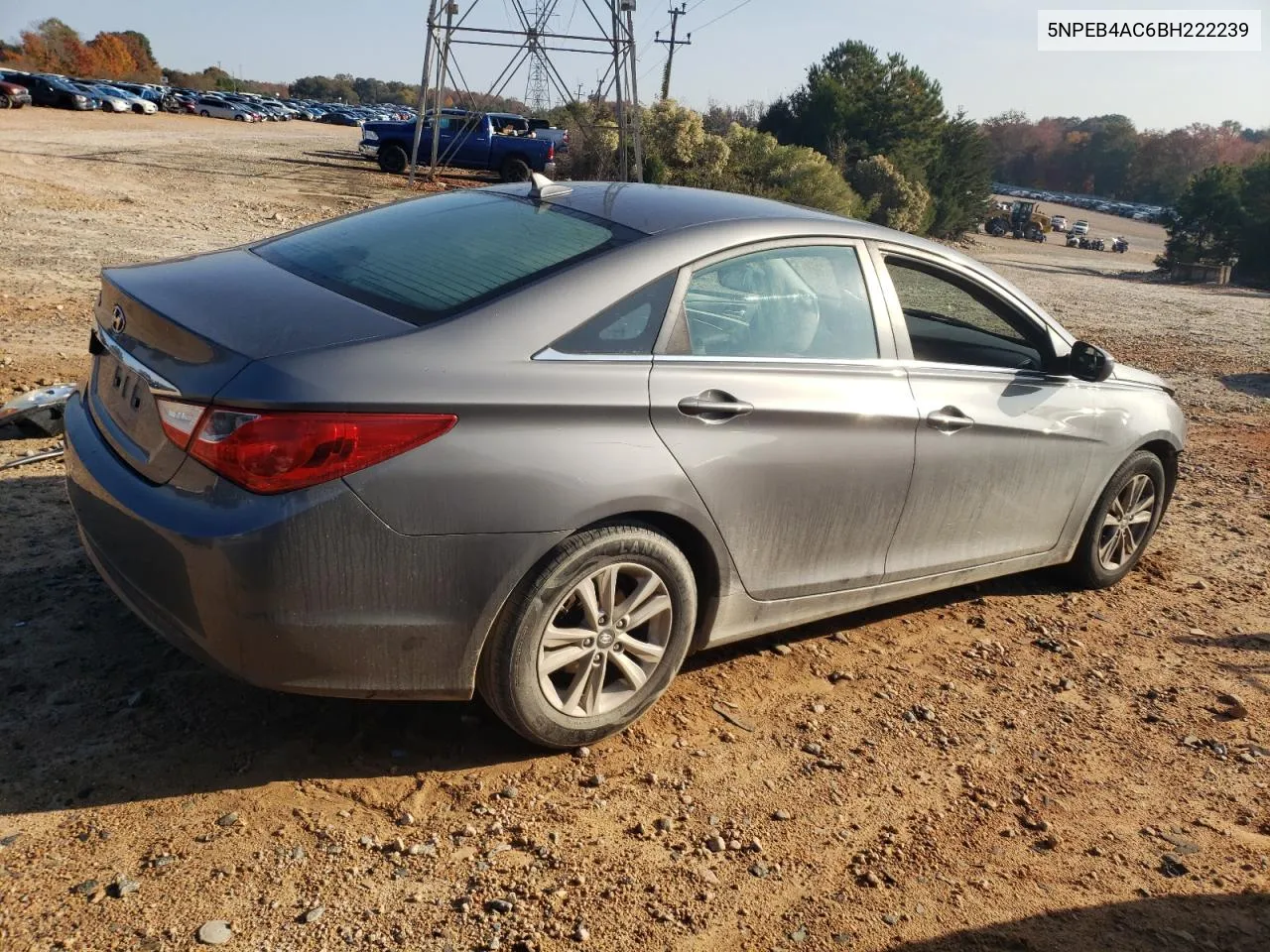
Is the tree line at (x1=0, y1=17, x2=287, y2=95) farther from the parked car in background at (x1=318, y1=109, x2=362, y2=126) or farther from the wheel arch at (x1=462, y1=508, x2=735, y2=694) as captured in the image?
the wheel arch at (x1=462, y1=508, x2=735, y2=694)

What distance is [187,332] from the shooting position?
9.84 ft

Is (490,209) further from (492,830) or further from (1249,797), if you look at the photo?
(1249,797)

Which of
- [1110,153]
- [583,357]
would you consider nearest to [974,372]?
[583,357]

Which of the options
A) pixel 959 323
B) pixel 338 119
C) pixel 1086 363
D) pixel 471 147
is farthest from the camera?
pixel 338 119

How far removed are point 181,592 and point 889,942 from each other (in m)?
1.98

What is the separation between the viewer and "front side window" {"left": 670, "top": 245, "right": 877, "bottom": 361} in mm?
3541

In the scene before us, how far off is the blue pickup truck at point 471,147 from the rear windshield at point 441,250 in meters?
26.7

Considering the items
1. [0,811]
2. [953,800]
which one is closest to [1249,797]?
[953,800]

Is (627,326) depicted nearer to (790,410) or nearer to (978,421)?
(790,410)

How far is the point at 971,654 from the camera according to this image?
453 cm

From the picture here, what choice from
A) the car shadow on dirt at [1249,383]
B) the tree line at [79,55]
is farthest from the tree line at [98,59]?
the car shadow on dirt at [1249,383]

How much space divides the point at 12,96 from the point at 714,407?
47423 mm

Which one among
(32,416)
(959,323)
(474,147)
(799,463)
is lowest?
(32,416)

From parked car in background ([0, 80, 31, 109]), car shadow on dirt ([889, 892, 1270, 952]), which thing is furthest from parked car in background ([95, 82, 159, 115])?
car shadow on dirt ([889, 892, 1270, 952])
